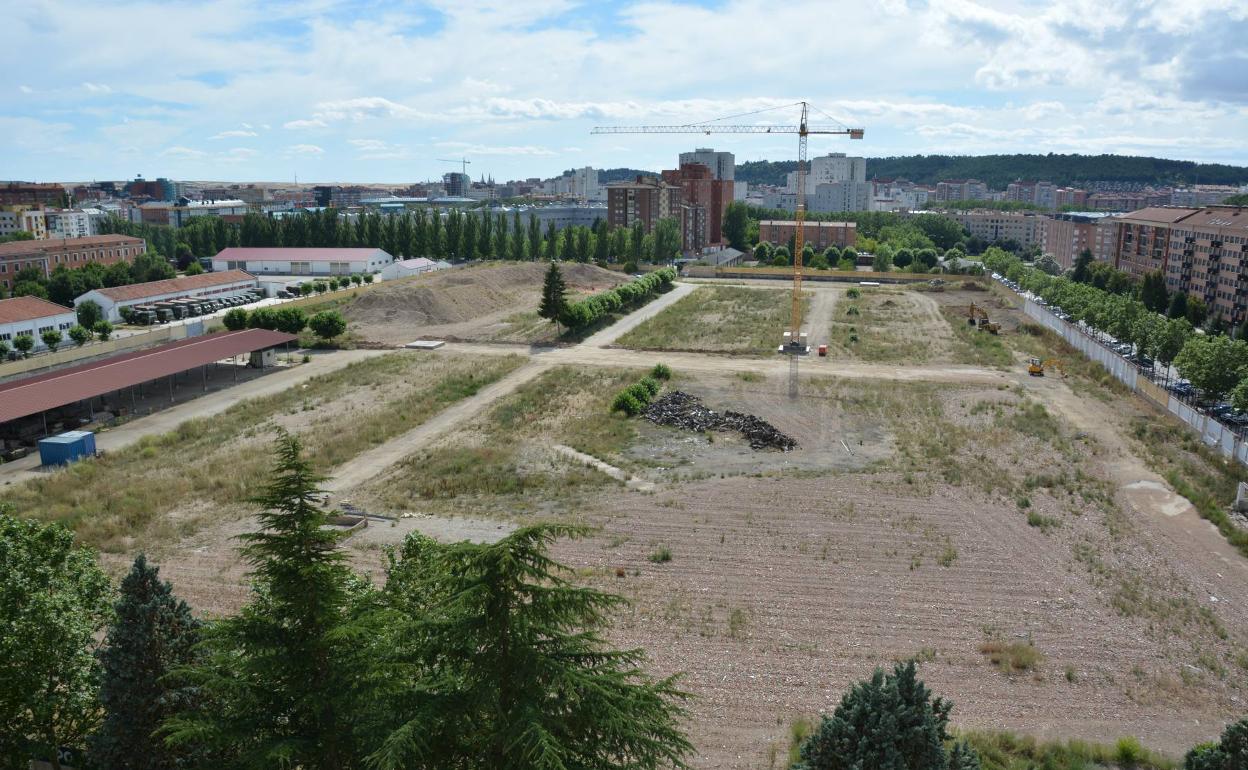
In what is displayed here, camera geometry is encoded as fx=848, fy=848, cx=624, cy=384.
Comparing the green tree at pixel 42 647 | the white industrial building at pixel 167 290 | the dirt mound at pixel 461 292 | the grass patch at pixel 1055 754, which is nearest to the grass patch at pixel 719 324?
the dirt mound at pixel 461 292

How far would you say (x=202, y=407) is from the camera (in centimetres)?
3130

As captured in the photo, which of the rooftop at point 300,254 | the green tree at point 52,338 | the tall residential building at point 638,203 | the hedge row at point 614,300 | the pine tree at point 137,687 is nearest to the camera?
the pine tree at point 137,687

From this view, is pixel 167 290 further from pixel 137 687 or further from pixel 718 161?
pixel 718 161

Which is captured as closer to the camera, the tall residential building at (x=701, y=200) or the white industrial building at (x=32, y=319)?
the white industrial building at (x=32, y=319)

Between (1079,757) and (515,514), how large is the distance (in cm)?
1286

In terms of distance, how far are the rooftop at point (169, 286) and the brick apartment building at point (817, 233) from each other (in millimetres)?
64257

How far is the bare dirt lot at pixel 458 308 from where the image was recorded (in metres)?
47.2

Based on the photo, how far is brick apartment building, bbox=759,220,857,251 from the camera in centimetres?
10488

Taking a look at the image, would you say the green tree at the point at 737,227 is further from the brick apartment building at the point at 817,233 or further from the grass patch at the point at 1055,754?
the grass patch at the point at 1055,754

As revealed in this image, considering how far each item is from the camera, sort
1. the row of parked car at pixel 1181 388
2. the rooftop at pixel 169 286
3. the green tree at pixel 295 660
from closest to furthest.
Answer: the green tree at pixel 295 660 → the row of parked car at pixel 1181 388 → the rooftop at pixel 169 286

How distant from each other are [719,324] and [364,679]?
4605 cm

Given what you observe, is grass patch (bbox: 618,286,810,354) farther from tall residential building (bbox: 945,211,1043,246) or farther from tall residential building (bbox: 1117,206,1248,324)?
tall residential building (bbox: 945,211,1043,246)

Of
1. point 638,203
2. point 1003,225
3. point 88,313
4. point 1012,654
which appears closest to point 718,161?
point 1003,225

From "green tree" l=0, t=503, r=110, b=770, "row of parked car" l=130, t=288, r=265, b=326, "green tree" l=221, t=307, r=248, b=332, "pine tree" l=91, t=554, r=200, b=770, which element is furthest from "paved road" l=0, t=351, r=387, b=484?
"pine tree" l=91, t=554, r=200, b=770
